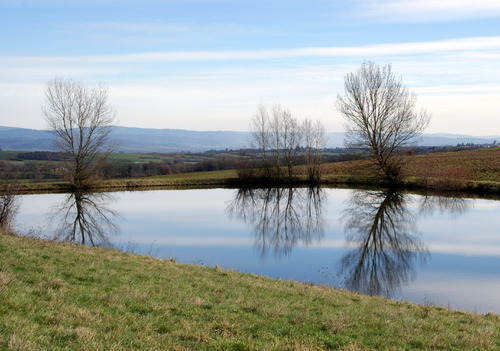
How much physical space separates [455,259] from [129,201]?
25205 millimetres

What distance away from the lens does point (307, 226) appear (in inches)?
1017

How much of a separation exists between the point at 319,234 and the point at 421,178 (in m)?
22.0

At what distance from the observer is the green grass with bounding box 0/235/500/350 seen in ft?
18.6

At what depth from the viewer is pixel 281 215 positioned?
100 ft

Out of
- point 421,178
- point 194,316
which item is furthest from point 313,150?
point 194,316

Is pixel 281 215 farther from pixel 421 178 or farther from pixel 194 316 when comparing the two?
pixel 194 316

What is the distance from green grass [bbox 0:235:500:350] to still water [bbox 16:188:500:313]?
3718mm

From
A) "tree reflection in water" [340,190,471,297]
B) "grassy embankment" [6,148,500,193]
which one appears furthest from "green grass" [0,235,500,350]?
"grassy embankment" [6,148,500,193]

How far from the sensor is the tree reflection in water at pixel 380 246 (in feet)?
47.6

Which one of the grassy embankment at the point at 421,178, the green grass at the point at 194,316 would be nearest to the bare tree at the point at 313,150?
the grassy embankment at the point at 421,178

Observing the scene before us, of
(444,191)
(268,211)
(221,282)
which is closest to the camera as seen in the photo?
(221,282)

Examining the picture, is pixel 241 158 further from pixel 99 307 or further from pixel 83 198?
pixel 99 307

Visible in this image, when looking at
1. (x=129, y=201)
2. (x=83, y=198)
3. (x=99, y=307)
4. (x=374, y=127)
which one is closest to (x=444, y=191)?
(x=374, y=127)

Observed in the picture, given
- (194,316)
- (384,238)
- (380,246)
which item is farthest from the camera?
(384,238)
